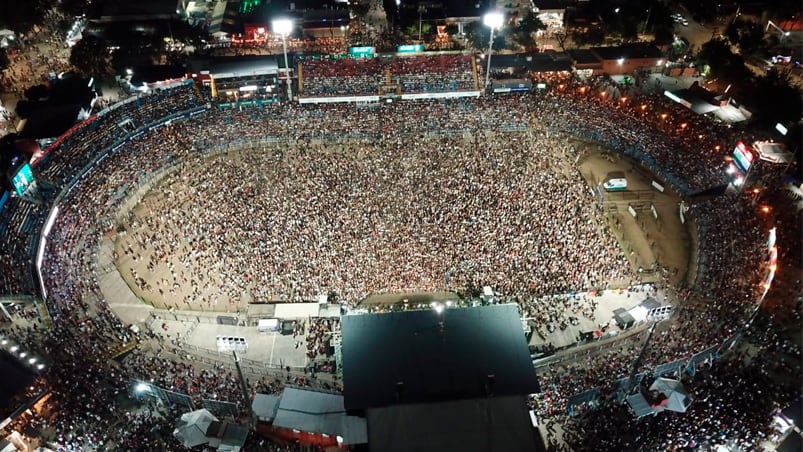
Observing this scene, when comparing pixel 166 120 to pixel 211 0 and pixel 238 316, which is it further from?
pixel 211 0

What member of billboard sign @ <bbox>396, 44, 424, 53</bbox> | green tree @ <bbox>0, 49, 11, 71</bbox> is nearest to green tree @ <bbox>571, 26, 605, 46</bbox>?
billboard sign @ <bbox>396, 44, 424, 53</bbox>

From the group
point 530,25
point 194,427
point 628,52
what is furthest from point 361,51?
point 194,427

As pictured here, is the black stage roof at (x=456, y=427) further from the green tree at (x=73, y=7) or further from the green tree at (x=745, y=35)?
the green tree at (x=73, y=7)

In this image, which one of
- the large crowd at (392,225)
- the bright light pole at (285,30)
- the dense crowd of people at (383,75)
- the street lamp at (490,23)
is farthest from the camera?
the dense crowd of people at (383,75)

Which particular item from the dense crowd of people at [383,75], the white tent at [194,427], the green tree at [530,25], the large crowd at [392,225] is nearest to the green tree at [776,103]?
the large crowd at [392,225]

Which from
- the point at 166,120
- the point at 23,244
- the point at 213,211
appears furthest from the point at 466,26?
the point at 23,244

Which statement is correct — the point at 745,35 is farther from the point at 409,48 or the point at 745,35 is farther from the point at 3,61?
the point at 3,61
